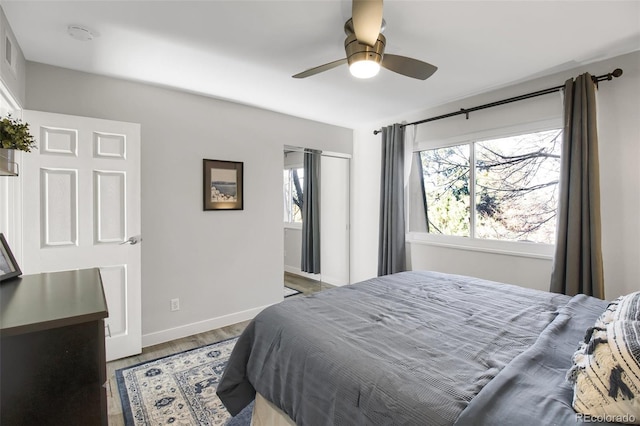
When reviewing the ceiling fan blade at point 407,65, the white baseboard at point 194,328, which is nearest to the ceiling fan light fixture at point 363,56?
the ceiling fan blade at point 407,65

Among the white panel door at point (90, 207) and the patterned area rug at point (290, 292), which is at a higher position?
the white panel door at point (90, 207)

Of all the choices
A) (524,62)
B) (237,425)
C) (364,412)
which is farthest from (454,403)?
(524,62)

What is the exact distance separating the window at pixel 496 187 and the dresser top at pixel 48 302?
332 cm

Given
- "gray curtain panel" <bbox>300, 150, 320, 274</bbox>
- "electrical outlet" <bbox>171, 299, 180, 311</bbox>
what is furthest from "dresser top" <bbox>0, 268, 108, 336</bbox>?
"gray curtain panel" <bbox>300, 150, 320, 274</bbox>

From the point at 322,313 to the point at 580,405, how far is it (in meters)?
1.07

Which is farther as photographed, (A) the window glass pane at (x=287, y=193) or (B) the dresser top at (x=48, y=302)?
(A) the window glass pane at (x=287, y=193)

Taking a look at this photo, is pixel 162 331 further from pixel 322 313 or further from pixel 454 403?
pixel 454 403

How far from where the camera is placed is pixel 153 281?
2959 mm

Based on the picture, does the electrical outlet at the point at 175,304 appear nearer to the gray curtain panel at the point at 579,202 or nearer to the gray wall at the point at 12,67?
the gray wall at the point at 12,67

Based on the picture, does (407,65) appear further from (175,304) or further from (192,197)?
(175,304)

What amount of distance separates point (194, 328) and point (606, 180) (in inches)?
153

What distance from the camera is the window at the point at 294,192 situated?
501 cm

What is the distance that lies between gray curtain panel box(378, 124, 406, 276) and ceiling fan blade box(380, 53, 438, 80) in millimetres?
1835

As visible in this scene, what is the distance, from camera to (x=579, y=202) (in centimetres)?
245
